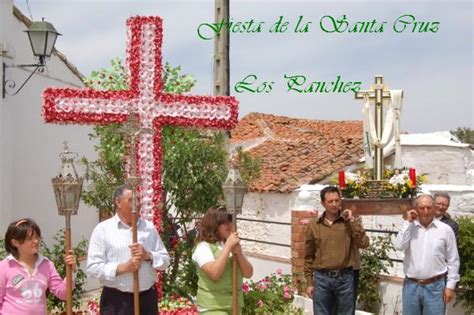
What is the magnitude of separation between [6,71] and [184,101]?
3.01m

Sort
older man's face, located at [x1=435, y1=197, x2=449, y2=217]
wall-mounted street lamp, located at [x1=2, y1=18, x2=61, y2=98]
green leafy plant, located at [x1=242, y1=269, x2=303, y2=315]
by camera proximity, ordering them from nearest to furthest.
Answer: older man's face, located at [x1=435, y1=197, x2=449, y2=217] → green leafy plant, located at [x1=242, y1=269, x2=303, y2=315] → wall-mounted street lamp, located at [x1=2, y1=18, x2=61, y2=98]

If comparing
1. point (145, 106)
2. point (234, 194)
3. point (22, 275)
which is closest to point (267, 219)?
point (145, 106)

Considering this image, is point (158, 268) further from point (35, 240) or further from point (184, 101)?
point (184, 101)

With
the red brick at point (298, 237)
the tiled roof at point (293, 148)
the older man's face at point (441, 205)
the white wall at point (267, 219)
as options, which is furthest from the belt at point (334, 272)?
the white wall at point (267, 219)

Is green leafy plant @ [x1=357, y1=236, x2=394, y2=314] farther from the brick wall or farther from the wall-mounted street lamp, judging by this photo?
the wall-mounted street lamp

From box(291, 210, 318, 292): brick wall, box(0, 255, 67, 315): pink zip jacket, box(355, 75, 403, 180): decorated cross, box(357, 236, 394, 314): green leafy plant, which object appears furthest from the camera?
box(291, 210, 318, 292): brick wall

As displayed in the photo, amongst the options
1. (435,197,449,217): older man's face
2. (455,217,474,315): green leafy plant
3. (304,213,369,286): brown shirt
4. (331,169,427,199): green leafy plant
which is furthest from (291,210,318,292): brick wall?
(304,213,369,286): brown shirt

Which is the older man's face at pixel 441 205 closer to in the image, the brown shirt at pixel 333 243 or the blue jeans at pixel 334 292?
the brown shirt at pixel 333 243

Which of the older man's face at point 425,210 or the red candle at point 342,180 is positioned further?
the red candle at point 342,180

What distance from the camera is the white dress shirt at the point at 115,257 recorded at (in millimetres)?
4211

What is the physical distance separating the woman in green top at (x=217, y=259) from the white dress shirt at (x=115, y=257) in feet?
0.99

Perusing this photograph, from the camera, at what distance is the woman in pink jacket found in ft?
13.2

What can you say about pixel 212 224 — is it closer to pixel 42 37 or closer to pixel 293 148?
pixel 42 37

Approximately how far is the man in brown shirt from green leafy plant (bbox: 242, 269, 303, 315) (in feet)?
4.30
